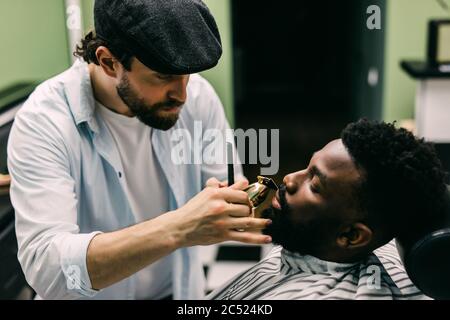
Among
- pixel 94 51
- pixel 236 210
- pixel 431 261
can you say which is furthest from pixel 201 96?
pixel 431 261

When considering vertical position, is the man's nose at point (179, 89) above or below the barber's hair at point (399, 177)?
above

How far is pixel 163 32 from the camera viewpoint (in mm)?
1075

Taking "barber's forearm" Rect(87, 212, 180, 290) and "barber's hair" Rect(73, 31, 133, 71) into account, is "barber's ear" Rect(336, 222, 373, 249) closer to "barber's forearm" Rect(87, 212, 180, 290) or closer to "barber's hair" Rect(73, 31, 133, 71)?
"barber's forearm" Rect(87, 212, 180, 290)

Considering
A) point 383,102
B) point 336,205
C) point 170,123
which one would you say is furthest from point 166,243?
point 383,102

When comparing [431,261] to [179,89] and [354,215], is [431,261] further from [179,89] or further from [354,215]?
[179,89]

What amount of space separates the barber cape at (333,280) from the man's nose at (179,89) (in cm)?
52

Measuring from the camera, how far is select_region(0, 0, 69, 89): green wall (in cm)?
131

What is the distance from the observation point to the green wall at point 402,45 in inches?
52.4

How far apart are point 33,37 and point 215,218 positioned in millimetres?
707

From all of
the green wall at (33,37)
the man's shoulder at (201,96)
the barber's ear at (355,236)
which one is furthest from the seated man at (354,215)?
the green wall at (33,37)

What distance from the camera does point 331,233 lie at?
4.19 ft

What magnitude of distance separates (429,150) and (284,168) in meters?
0.33

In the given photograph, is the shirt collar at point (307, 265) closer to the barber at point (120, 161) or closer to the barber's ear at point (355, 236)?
the barber's ear at point (355, 236)

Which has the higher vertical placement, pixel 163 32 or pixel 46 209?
pixel 163 32
